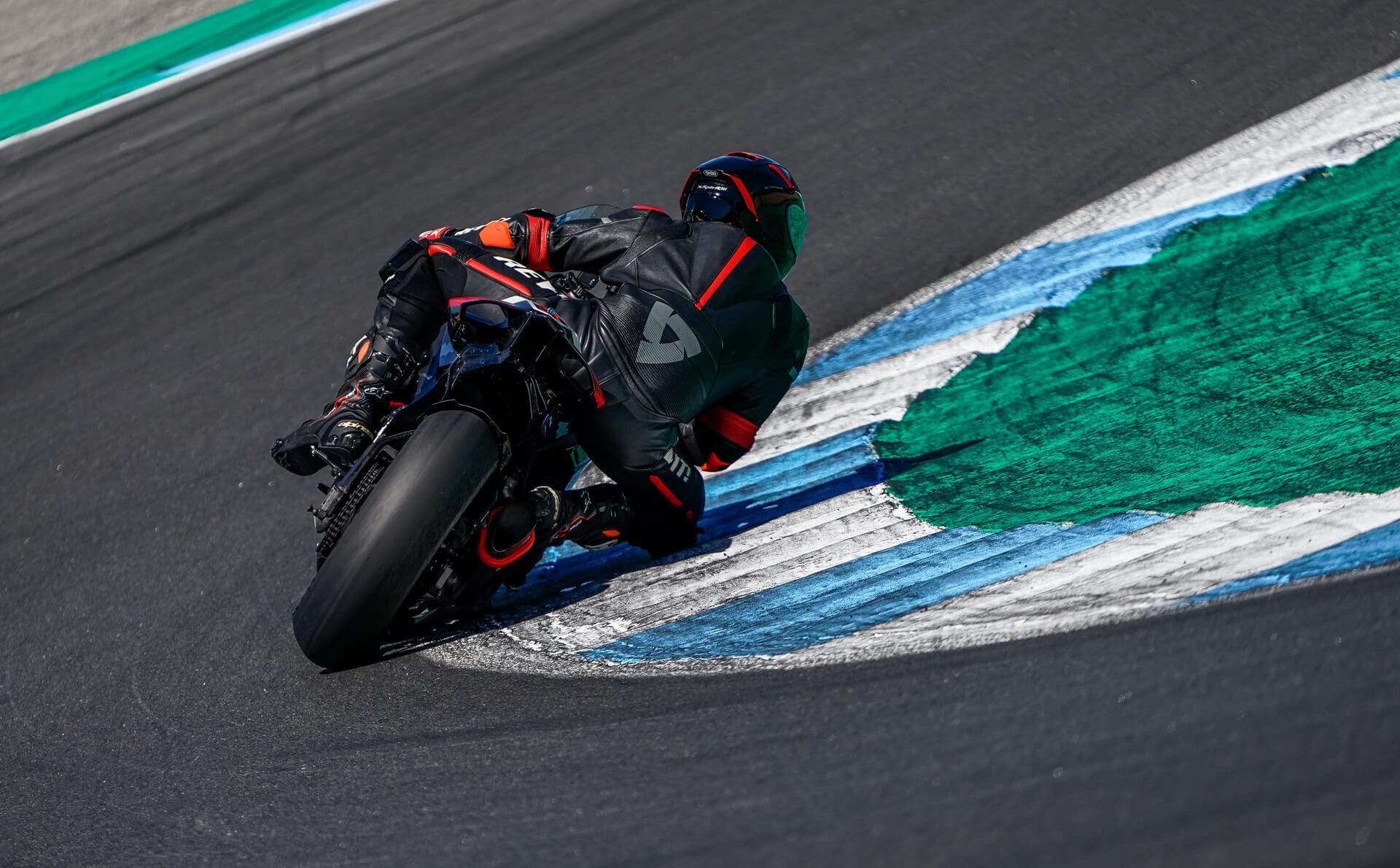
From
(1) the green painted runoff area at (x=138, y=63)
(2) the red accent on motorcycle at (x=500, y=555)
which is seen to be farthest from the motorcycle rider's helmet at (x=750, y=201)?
(1) the green painted runoff area at (x=138, y=63)

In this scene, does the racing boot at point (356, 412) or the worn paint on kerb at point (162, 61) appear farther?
the worn paint on kerb at point (162, 61)

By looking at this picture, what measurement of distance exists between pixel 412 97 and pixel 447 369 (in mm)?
5489

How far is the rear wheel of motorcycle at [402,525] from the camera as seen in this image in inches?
135

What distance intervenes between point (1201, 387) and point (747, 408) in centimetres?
171

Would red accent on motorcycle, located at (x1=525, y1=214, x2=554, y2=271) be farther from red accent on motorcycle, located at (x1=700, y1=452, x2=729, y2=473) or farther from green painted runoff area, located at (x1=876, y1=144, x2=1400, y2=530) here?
green painted runoff area, located at (x1=876, y1=144, x2=1400, y2=530)

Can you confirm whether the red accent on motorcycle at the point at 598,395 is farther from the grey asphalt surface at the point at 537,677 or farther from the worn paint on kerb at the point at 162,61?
the worn paint on kerb at the point at 162,61

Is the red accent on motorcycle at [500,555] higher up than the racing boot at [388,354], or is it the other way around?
the racing boot at [388,354]

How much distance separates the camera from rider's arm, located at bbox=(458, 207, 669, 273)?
430cm

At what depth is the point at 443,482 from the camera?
11.4 feet

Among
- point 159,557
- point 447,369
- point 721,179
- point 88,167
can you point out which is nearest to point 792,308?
point 721,179

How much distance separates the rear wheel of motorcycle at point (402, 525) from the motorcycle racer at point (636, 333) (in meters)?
0.38

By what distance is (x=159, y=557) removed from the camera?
5.09 meters

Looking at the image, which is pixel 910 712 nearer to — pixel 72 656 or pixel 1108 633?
pixel 1108 633

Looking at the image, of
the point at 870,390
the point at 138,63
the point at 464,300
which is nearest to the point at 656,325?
the point at 464,300
